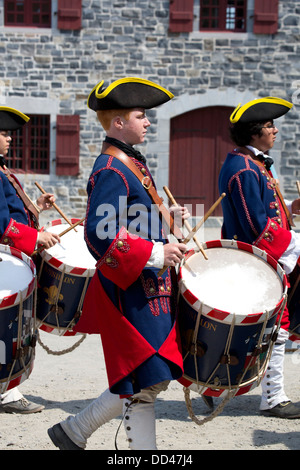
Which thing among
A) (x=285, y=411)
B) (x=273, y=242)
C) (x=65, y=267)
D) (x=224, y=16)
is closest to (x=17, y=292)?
(x=65, y=267)

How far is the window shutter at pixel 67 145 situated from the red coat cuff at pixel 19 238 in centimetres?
953

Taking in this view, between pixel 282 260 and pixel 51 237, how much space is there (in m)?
1.31

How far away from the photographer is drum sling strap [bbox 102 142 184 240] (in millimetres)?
3213

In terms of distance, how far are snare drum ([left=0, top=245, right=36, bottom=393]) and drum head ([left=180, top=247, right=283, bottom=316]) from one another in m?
0.75

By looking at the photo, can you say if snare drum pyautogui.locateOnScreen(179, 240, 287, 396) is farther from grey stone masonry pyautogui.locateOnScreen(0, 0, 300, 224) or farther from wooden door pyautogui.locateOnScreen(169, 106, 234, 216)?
wooden door pyautogui.locateOnScreen(169, 106, 234, 216)

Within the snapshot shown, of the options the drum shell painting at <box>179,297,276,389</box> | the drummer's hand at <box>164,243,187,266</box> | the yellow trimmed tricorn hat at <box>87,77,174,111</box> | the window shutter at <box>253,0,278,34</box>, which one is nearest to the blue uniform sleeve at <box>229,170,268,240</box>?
the drum shell painting at <box>179,297,276,389</box>

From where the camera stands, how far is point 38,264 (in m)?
4.25

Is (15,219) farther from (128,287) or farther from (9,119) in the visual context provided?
(128,287)

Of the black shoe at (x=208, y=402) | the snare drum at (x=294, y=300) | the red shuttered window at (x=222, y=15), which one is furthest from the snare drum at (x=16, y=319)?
the red shuttered window at (x=222, y=15)

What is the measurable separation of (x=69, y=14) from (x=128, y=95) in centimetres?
1061

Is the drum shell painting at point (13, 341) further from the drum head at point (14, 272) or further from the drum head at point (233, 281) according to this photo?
the drum head at point (233, 281)

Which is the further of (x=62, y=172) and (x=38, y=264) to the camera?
(x=62, y=172)
